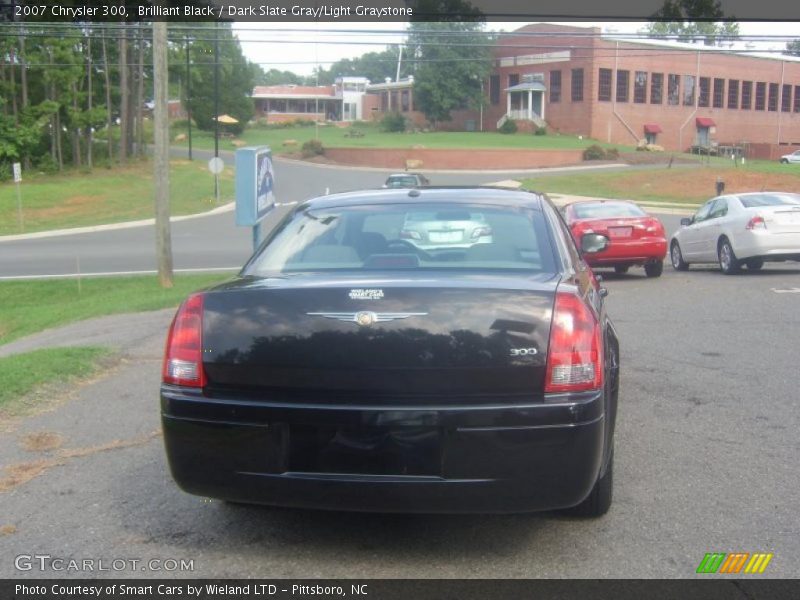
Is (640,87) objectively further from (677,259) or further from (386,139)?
(677,259)

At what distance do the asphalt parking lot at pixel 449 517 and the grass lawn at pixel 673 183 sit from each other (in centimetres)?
4027

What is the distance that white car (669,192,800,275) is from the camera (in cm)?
1599

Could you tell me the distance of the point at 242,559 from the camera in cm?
430

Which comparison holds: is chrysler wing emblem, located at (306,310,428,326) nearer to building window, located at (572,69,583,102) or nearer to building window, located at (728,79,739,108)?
building window, located at (572,69,583,102)

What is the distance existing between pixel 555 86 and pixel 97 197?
49.3 metres

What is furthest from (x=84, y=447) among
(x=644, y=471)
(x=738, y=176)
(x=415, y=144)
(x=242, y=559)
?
(x=415, y=144)

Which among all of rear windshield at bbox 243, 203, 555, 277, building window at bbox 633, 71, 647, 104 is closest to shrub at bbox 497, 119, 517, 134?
building window at bbox 633, 71, 647, 104

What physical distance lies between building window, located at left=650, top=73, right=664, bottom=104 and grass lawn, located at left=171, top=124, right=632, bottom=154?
7.14 m

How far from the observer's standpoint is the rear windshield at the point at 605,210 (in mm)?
17125

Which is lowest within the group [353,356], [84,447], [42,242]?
[42,242]

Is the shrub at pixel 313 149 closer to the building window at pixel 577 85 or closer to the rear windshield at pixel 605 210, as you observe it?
the building window at pixel 577 85

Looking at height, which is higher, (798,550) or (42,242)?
(798,550)
